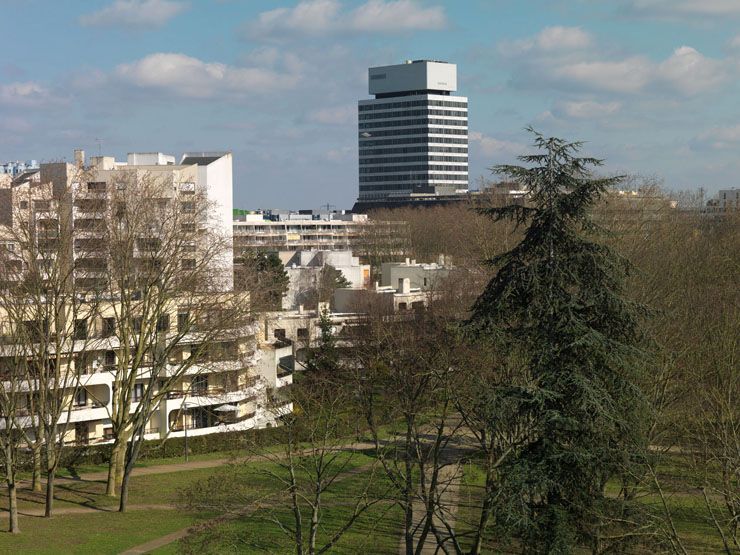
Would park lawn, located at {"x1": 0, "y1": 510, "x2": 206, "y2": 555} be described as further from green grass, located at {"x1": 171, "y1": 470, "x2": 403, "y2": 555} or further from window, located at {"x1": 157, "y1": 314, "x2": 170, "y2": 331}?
window, located at {"x1": 157, "y1": 314, "x2": 170, "y2": 331}

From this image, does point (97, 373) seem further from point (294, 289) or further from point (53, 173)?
point (294, 289)

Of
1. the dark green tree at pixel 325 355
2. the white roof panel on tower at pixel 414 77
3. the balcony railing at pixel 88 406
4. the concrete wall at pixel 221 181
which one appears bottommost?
the balcony railing at pixel 88 406

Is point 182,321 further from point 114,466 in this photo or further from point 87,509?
point 87,509

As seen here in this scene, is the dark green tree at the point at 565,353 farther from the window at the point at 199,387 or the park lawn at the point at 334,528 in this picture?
the window at the point at 199,387

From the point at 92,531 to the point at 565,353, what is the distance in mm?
18184

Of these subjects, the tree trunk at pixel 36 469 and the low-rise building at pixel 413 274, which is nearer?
the tree trunk at pixel 36 469

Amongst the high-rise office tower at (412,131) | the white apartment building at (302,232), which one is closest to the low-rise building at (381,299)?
the white apartment building at (302,232)

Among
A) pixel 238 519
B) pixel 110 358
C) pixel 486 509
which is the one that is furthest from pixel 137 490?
pixel 486 509

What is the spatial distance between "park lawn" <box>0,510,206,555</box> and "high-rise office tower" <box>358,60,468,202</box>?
498 ft

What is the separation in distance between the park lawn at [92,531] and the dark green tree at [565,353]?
584 inches

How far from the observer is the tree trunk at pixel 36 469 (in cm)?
3226

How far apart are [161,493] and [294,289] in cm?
4429

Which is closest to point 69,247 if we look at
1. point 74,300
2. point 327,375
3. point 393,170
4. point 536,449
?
point 74,300

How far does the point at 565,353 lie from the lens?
19109 mm
